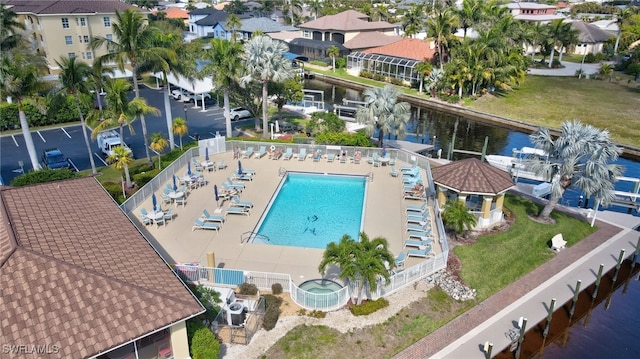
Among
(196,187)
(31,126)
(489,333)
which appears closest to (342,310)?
(489,333)

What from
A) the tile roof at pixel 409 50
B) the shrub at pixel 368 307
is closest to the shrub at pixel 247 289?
the shrub at pixel 368 307

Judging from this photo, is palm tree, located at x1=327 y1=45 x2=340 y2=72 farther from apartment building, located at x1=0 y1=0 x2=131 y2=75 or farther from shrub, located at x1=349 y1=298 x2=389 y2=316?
shrub, located at x1=349 y1=298 x2=389 y2=316

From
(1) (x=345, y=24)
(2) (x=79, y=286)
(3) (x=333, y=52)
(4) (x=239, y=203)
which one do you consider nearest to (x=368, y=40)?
(1) (x=345, y=24)

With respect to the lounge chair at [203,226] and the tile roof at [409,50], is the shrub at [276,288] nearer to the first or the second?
the lounge chair at [203,226]

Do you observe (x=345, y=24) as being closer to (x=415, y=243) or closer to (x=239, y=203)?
(x=239, y=203)

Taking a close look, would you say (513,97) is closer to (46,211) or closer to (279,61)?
(279,61)
